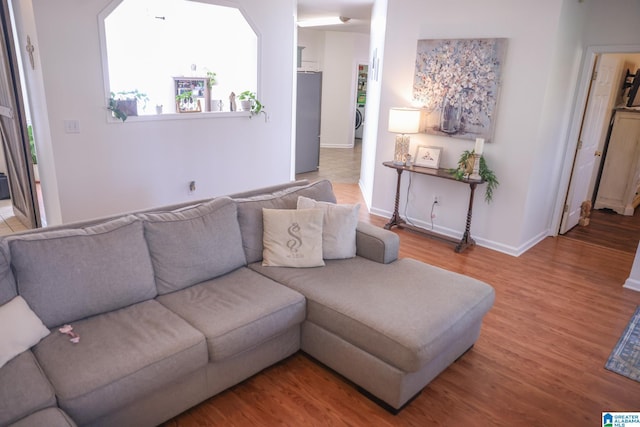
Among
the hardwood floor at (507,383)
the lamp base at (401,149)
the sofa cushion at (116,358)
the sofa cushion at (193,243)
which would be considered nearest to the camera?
the sofa cushion at (116,358)

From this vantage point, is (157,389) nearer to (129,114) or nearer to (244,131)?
(129,114)

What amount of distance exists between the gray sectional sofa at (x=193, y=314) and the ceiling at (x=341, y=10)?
424 cm

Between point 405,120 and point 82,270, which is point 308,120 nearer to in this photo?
point 405,120

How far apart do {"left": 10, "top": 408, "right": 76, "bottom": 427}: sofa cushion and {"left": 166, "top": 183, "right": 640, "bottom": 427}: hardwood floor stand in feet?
2.14

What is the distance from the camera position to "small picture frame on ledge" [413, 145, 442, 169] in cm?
458

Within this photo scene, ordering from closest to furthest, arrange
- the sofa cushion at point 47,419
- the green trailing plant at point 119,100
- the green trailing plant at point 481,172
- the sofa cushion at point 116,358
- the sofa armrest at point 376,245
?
the sofa cushion at point 47,419
the sofa cushion at point 116,358
the sofa armrest at point 376,245
the green trailing plant at point 119,100
the green trailing plant at point 481,172

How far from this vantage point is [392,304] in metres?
2.30

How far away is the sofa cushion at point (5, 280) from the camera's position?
5.99 ft

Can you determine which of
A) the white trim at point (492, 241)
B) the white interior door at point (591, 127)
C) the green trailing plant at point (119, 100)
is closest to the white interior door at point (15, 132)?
the green trailing plant at point (119, 100)

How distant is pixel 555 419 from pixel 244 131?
166 inches

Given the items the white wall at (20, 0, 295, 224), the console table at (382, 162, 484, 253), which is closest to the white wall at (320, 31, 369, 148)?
the white wall at (20, 0, 295, 224)

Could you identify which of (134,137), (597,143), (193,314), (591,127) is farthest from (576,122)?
(134,137)

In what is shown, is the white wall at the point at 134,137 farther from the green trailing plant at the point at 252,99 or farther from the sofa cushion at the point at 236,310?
the sofa cushion at the point at 236,310

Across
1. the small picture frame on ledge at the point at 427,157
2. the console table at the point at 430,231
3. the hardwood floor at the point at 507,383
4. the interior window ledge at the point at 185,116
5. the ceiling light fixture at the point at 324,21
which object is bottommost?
the hardwood floor at the point at 507,383
